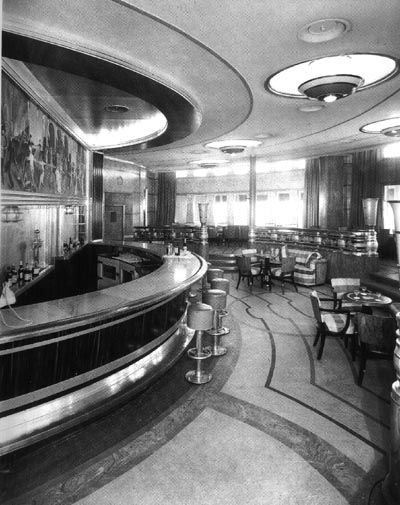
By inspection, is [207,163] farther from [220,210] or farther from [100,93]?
[100,93]

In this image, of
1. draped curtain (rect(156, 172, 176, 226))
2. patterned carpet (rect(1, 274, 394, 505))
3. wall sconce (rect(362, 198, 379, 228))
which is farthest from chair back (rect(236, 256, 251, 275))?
draped curtain (rect(156, 172, 176, 226))

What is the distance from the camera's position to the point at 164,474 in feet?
8.38

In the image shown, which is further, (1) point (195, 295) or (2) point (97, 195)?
(2) point (97, 195)

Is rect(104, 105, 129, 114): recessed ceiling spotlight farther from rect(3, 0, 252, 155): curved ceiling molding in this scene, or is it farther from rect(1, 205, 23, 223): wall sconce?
rect(1, 205, 23, 223): wall sconce

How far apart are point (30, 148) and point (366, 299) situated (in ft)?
16.6

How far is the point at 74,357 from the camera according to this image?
304 centimetres

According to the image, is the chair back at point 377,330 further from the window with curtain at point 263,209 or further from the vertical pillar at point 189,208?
the vertical pillar at point 189,208

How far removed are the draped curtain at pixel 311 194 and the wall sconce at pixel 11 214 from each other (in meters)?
9.75

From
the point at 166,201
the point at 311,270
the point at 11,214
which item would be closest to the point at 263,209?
the point at 166,201

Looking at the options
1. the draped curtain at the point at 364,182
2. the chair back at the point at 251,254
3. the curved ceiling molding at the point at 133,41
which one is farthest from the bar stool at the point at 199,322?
the draped curtain at the point at 364,182

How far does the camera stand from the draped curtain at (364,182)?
1124 cm

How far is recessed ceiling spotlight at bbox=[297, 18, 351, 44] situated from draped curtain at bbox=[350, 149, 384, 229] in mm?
8231

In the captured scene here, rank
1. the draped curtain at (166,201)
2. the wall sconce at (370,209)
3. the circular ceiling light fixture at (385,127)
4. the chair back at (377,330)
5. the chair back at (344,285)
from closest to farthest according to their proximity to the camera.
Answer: the chair back at (377,330) < the chair back at (344,285) < the circular ceiling light fixture at (385,127) < the wall sconce at (370,209) < the draped curtain at (166,201)

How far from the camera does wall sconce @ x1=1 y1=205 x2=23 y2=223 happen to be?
15.5 feet
